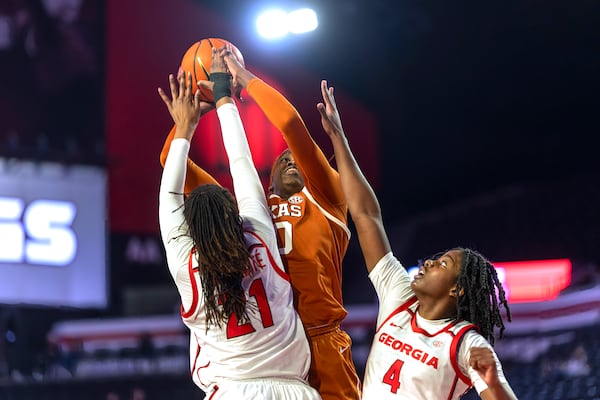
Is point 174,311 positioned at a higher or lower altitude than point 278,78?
lower

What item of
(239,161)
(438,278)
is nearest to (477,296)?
(438,278)

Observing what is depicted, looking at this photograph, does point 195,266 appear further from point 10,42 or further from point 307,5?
point 10,42

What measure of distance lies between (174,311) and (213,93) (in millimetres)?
13385

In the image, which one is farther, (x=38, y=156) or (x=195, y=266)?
(x=38, y=156)

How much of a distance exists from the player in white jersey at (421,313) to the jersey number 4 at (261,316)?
533 millimetres

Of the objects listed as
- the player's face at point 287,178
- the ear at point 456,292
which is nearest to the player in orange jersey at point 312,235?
the player's face at point 287,178

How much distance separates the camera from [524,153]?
687 inches

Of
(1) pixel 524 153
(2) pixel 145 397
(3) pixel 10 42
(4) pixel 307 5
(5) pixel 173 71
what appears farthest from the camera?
(1) pixel 524 153

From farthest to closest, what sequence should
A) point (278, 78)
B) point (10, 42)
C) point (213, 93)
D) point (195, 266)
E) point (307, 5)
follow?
point (278, 78), point (10, 42), point (307, 5), point (213, 93), point (195, 266)

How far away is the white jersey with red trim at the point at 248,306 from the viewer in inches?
133

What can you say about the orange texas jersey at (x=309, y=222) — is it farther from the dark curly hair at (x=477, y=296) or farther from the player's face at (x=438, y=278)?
the dark curly hair at (x=477, y=296)

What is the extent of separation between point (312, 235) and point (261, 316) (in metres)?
0.59

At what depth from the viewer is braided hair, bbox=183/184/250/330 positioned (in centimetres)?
333

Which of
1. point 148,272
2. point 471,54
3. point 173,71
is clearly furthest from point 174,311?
point 471,54
